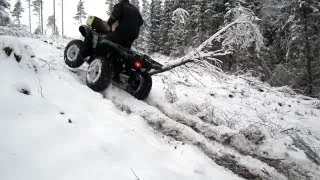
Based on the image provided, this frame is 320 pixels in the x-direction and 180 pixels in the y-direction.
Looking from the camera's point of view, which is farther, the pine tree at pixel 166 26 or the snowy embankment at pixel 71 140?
the pine tree at pixel 166 26

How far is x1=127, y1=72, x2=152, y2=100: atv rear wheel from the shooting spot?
7871mm

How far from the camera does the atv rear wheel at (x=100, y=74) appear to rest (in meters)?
7.21

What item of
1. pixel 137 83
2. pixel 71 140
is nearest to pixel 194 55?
pixel 137 83

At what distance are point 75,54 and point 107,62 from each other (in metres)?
1.60

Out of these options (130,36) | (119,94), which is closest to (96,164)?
(119,94)

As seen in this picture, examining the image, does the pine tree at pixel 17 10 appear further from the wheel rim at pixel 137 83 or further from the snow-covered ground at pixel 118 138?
the wheel rim at pixel 137 83

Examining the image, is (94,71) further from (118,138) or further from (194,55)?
(118,138)

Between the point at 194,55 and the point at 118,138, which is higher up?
the point at 194,55

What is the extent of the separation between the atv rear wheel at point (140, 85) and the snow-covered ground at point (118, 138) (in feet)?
1.14

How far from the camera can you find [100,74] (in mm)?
7195

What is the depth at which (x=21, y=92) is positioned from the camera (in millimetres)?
5039

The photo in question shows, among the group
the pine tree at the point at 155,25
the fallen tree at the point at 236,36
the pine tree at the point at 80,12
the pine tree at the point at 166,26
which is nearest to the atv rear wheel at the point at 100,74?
the fallen tree at the point at 236,36

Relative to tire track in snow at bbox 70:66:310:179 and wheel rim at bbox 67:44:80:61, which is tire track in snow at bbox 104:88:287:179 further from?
wheel rim at bbox 67:44:80:61

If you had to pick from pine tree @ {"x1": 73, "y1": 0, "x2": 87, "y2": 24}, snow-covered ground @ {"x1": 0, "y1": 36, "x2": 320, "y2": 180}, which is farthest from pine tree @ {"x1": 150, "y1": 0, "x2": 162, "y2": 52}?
snow-covered ground @ {"x1": 0, "y1": 36, "x2": 320, "y2": 180}
